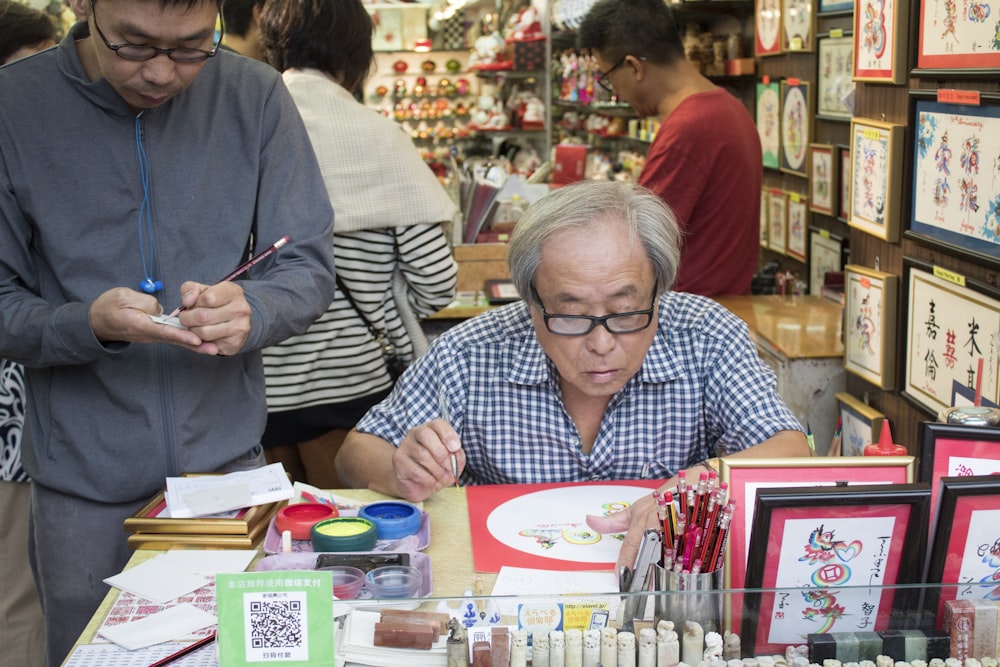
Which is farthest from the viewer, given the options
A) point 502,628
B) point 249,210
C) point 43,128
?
point 249,210

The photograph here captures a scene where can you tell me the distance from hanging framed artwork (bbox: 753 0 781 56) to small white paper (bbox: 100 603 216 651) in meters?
3.74

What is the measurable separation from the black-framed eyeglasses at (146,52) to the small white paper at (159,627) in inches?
35.3

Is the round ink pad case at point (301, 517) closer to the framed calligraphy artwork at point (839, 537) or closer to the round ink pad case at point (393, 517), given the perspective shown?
the round ink pad case at point (393, 517)

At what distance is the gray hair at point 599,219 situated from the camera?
2.03 m

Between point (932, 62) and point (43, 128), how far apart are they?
6.37 feet

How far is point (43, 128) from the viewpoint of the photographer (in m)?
1.89

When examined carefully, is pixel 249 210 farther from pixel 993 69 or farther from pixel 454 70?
pixel 454 70

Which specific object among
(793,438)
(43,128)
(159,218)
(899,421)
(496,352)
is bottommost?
(899,421)

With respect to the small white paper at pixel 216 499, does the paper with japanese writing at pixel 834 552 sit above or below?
above

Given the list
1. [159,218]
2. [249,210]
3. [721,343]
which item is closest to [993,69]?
[721,343]

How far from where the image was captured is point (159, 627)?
1491 mm

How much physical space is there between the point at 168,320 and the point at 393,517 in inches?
19.8

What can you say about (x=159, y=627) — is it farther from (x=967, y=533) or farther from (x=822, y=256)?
(x=822, y=256)

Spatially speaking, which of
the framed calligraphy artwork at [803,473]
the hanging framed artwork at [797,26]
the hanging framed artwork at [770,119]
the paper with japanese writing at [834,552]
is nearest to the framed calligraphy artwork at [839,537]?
the paper with japanese writing at [834,552]
